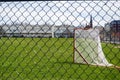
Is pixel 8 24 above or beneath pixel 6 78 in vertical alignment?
above

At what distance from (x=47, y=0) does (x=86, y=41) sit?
255 inches

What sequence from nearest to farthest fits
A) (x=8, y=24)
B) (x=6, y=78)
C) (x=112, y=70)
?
(x=8, y=24)
(x=6, y=78)
(x=112, y=70)

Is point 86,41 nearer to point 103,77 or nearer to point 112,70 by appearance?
point 112,70

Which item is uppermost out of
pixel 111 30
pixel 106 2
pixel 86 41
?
pixel 106 2

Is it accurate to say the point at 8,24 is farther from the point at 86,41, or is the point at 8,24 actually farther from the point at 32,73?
the point at 86,41

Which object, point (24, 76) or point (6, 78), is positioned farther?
point (24, 76)

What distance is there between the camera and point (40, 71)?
877 cm

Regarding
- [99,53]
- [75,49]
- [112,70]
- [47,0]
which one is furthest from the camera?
[75,49]

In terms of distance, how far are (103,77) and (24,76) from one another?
1.98 metres

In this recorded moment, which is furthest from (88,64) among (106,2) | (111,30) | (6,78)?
(106,2)

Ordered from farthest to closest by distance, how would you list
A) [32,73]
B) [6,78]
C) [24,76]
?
[32,73]
[24,76]
[6,78]

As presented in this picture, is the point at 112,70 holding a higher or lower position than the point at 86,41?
lower

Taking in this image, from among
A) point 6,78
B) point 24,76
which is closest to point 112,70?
point 24,76

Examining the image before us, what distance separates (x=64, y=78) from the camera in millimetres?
7805
